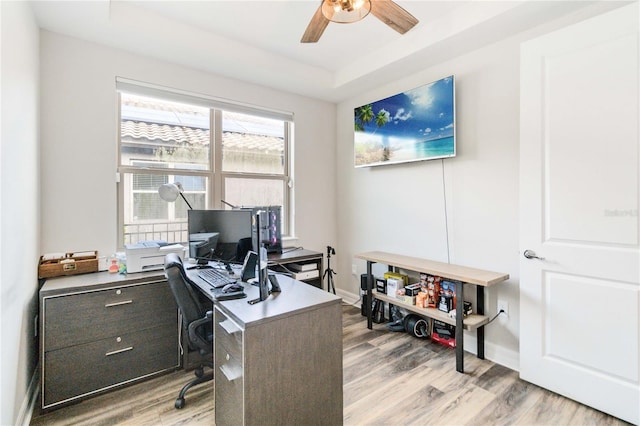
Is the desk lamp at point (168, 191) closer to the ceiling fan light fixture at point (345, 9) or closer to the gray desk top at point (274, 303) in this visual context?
the gray desk top at point (274, 303)

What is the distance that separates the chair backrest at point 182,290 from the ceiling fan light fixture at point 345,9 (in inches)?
67.4

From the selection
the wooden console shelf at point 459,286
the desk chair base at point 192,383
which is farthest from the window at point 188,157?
the wooden console shelf at point 459,286

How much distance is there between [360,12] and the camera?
5.73ft

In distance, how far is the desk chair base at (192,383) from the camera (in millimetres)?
1916

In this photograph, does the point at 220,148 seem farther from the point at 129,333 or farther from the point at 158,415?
the point at 158,415

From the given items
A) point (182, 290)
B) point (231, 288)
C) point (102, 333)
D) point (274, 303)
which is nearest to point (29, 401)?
point (102, 333)

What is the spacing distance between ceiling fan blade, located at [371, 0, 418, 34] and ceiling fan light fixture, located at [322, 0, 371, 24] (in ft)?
Result: 0.17

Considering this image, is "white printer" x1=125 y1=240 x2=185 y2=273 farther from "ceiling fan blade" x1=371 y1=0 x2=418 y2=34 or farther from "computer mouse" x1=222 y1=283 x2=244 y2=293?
"ceiling fan blade" x1=371 y1=0 x2=418 y2=34

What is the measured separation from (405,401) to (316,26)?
8.19 ft

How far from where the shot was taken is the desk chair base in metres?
1.92

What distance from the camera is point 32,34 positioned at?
1.98 m

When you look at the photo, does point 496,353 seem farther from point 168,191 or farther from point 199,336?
point 168,191

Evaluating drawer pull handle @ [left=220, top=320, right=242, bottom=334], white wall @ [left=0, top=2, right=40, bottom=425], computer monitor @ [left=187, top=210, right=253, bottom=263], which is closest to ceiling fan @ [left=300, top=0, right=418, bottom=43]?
computer monitor @ [left=187, top=210, right=253, bottom=263]

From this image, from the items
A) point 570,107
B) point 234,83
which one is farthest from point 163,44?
point 570,107
